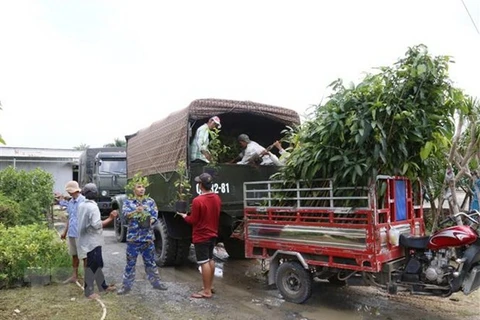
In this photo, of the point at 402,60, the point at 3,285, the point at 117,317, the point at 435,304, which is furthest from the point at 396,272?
the point at 3,285

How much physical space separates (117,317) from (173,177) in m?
2.60

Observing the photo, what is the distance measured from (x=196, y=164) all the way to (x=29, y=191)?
581cm

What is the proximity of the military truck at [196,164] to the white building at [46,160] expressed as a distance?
53.9ft

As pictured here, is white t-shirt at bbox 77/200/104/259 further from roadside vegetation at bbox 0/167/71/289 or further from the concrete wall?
the concrete wall

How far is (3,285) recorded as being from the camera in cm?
556

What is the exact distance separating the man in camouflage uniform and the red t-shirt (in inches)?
24.0

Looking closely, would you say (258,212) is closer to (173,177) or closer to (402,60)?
(173,177)

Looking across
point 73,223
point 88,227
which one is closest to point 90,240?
point 88,227

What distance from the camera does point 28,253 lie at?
5578 mm

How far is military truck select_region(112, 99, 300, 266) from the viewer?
650cm

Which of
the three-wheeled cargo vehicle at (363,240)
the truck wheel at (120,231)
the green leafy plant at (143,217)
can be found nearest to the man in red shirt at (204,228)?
the green leafy plant at (143,217)

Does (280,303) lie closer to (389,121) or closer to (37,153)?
(389,121)

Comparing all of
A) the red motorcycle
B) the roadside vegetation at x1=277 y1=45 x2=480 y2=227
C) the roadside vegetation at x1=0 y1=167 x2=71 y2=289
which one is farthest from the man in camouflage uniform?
the red motorcycle

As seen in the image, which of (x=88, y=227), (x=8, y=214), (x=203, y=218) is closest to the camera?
(x=88, y=227)
